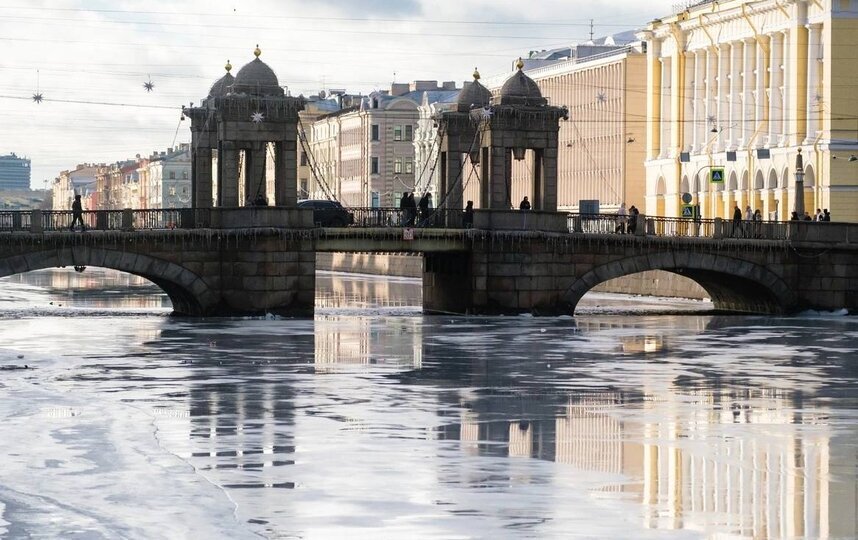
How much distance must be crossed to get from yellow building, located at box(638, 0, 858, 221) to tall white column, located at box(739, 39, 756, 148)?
54 millimetres

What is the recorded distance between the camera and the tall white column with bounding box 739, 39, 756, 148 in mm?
107000

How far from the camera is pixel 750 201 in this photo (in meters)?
108

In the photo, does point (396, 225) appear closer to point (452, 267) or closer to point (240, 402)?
point (452, 267)

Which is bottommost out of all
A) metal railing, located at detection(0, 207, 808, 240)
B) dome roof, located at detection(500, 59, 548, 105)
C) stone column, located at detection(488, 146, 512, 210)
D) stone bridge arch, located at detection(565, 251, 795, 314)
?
stone bridge arch, located at detection(565, 251, 795, 314)

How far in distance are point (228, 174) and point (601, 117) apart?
74.2 meters

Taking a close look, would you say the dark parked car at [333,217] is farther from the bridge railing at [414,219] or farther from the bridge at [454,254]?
the bridge at [454,254]

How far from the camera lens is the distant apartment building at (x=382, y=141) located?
16262cm

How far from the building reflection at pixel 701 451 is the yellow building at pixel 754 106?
2362 inches

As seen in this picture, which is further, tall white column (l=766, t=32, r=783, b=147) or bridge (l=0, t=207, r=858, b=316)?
tall white column (l=766, t=32, r=783, b=147)

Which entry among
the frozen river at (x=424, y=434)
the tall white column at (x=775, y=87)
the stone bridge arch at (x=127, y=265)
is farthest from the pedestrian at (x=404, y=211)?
the tall white column at (x=775, y=87)

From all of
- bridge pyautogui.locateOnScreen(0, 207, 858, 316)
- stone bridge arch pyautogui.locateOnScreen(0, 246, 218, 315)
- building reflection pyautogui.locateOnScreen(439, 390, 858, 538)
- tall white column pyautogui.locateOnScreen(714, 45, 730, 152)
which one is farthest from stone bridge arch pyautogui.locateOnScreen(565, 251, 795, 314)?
tall white column pyautogui.locateOnScreen(714, 45, 730, 152)

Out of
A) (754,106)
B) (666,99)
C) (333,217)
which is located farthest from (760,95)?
(333,217)

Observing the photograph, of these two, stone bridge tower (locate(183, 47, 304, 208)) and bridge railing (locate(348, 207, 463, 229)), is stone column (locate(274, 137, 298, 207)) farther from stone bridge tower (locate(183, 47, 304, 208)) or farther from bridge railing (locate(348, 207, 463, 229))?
bridge railing (locate(348, 207, 463, 229))

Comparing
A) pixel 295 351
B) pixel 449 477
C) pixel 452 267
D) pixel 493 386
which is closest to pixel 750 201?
pixel 452 267
